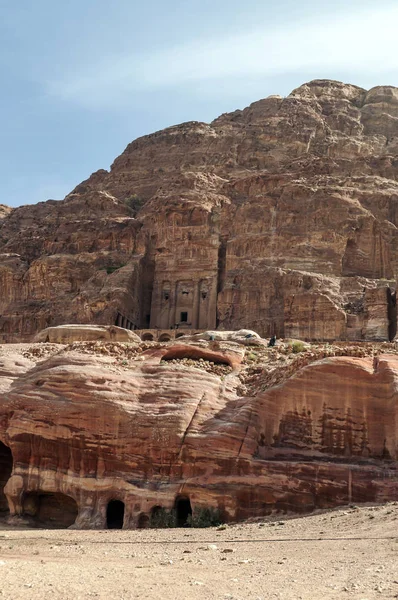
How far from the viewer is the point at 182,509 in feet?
103

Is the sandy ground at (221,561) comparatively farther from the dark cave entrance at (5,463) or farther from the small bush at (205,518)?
the dark cave entrance at (5,463)

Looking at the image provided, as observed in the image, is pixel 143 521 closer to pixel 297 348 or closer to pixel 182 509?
pixel 182 509

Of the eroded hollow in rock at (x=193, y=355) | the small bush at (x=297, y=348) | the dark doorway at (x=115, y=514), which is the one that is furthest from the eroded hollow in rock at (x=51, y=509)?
the small bush at (x=297, y=348)

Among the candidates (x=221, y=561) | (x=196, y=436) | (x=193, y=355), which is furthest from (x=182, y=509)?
(x=221, y=561)

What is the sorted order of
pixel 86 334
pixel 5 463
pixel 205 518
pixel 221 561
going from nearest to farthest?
1. pixel 221 561
2. pixel 205 518
3. pixel 5 463
4. pixel 86 334

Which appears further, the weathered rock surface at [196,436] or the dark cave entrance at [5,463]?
the dark cave entrance at [5,463]

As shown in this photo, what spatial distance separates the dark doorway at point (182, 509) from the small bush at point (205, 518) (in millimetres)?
1224

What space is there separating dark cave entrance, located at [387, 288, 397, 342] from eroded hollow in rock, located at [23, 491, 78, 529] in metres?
33.7

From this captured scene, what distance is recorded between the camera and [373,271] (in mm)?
72938

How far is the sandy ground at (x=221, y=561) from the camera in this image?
52.9ft

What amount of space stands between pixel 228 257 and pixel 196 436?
4582 centimetres

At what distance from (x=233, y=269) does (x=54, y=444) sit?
43.1 meters

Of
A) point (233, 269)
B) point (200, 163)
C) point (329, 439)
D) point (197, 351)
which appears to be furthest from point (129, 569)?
point (200, 163)

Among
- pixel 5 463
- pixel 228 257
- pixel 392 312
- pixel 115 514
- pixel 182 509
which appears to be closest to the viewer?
pixel 182 509
